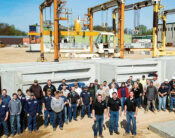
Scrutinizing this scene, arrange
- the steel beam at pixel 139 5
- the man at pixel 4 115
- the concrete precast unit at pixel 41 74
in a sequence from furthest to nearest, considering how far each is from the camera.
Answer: the steel beam at pixel 139 5 → the concrete precast unit at pixel 41 74 → the man at pixel 4 115

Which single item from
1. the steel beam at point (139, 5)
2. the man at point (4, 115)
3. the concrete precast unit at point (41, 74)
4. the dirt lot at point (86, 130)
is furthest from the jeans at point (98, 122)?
the steel beam at point (139, 5)

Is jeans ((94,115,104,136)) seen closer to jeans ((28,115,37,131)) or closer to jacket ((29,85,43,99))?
jeans ((28,115,37,131))

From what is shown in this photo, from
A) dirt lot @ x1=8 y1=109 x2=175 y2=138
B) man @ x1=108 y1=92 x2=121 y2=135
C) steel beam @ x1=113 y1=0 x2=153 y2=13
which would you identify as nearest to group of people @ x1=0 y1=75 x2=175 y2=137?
man @ x1=108 y1=92 x2=121 y2=135

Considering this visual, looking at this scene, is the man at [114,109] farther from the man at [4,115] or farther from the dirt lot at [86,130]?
the man at [4,115]

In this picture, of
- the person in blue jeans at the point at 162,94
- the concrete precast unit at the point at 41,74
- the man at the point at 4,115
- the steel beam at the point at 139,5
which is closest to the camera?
the man at the point at 4,115

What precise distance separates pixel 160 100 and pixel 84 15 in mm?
20161

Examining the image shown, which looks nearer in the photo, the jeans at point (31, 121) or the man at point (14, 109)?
the man at point (14, 109)

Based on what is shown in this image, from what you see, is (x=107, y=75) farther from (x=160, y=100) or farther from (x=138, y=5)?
(x=138, y=5)

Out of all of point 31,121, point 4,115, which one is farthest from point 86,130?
point 4,115

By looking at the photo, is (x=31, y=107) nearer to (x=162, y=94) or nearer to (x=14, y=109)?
(x=14, y=109)

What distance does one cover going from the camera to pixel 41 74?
888cm

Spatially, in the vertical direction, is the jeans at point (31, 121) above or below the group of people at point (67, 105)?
below

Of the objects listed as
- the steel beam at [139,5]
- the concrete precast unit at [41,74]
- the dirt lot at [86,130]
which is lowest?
the dirt lot at [86,130]

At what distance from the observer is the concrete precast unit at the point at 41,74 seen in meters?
8.02
